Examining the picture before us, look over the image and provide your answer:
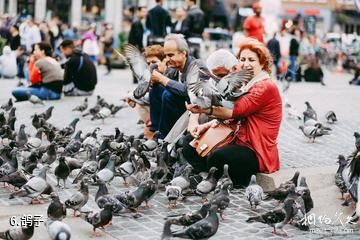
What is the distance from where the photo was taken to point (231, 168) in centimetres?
760

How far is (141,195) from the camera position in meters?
6.79

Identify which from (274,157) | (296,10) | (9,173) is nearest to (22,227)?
(9,173)

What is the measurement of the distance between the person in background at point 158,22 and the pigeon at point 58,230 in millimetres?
12377

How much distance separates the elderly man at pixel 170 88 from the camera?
8.76 m

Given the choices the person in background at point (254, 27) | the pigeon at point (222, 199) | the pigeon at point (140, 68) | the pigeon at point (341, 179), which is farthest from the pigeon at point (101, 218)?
the person in background at point (254, 27)

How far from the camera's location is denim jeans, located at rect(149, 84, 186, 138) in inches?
372

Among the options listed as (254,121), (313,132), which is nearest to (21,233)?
(254,121)

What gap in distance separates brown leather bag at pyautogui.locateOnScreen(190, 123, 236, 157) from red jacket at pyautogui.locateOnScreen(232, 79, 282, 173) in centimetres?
11

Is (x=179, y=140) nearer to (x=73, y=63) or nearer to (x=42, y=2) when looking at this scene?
(x=73, y=63)

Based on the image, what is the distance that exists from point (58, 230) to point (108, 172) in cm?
241

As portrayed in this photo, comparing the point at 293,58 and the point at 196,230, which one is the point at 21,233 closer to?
the point at 196,230

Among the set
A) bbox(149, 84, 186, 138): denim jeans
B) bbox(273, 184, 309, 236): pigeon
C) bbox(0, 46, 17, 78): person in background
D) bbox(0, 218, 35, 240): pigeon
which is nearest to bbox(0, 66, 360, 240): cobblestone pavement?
bbox(273, 184, 309, 236): pigeon

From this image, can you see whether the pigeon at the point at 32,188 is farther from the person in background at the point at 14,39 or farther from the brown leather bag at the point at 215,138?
the person in background at the point at 14,39

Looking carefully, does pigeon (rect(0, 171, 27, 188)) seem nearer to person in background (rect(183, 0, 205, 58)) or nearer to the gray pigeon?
the gray pigeon
